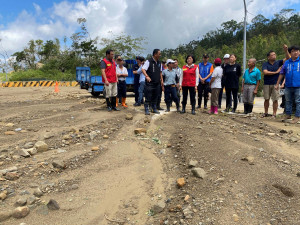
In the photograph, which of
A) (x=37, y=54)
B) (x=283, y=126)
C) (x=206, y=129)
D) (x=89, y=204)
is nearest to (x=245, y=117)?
(x=283, y=126)

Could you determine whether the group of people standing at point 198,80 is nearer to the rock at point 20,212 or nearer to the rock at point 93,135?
the rock at point 93,135

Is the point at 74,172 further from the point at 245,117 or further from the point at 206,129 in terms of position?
the point at 245,117

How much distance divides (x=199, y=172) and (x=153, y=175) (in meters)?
0.53

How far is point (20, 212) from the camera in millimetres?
2070

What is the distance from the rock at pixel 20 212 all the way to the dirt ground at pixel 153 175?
1.3 inches

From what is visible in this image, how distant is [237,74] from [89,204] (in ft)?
17.6

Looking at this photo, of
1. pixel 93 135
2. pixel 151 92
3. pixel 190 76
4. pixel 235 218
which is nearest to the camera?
pixel 235 218

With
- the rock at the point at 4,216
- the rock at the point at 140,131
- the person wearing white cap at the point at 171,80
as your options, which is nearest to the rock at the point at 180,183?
the rock at the point at 4,216

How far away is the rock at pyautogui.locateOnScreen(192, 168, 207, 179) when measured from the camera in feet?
8.34

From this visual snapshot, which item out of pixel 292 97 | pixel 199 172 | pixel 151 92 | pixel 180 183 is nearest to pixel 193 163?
pixel 199 172

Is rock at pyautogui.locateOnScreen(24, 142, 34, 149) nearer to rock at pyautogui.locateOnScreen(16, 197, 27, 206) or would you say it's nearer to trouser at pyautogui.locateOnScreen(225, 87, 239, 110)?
rock at pyautogui.locateOnScreen(16, 197, 27, 206)

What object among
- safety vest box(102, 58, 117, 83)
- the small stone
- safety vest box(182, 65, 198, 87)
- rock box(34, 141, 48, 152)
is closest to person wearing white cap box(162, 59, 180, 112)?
safety vest box(182, 65, 198, 87)

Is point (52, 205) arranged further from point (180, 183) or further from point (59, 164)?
point (180, 183)

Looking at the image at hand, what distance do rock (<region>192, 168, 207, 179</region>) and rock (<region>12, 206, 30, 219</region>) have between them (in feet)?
5.40
